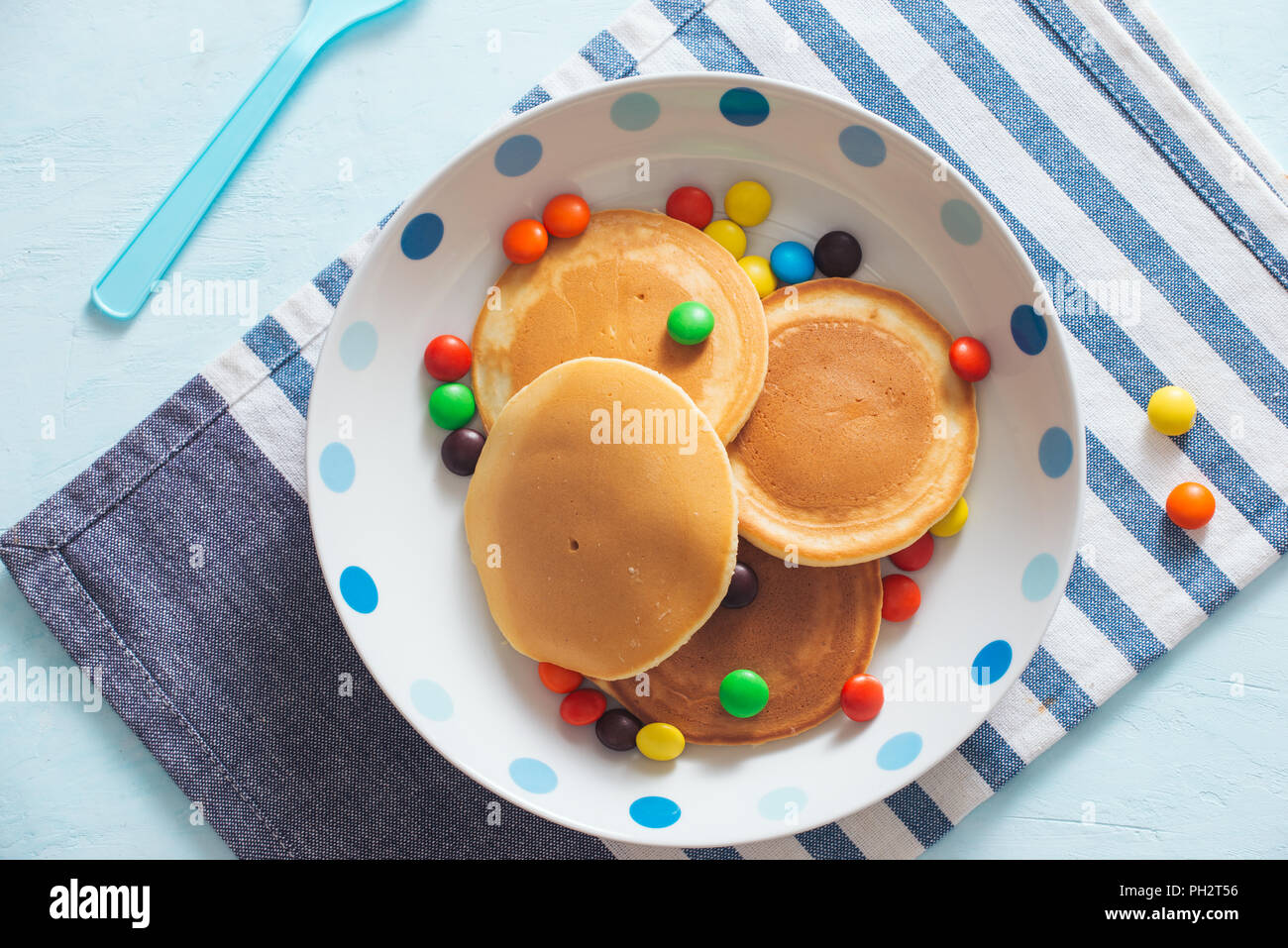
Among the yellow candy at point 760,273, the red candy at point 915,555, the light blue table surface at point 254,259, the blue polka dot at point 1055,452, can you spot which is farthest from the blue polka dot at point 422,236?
the blue polka dot at point 1055,452

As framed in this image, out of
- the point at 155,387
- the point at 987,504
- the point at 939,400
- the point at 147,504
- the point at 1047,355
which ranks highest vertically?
the point at 1047,355

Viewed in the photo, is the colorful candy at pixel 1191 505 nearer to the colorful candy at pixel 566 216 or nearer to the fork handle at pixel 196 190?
the colorful candy at pixel 566 216

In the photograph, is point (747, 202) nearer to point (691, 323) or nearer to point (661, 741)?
point (691, 323)

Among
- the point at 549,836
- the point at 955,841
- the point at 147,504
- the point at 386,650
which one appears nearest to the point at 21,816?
the point at 147,504

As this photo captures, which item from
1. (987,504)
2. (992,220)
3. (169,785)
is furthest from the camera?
(169,785)

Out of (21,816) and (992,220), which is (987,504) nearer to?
(992,220)

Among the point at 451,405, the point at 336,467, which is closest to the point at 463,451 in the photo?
the point at 451,405
